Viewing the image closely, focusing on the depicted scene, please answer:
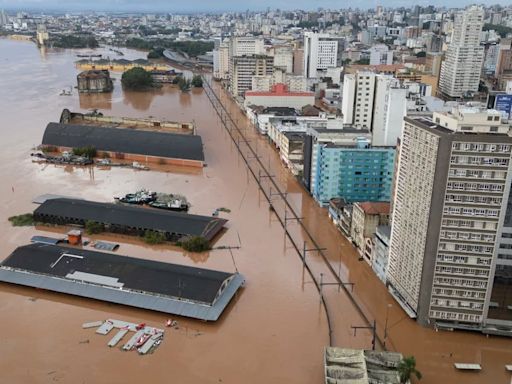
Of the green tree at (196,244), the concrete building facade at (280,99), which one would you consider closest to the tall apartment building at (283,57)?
the concrete building facade at (280,99)

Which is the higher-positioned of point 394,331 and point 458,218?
point 458,218

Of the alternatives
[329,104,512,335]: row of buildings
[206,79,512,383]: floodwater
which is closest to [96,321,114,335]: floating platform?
[206,79,512,383]: floodwater

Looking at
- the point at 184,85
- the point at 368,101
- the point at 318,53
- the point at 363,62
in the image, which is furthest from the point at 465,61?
the point at 184,85

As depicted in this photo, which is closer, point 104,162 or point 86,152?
point 104,162

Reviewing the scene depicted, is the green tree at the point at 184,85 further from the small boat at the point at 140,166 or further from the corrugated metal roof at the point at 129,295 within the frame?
the corrugated metal roof at the point at 129,295

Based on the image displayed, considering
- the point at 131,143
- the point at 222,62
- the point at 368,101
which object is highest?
the point at 368,101

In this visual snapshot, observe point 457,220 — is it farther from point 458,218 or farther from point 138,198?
point 138,198
